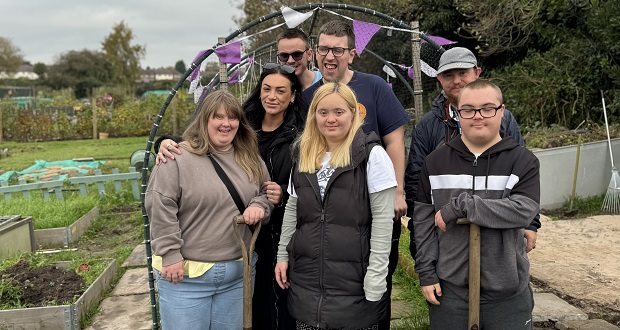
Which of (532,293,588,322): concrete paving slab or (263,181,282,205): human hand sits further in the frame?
(532,293,588,322): concrete paving slab

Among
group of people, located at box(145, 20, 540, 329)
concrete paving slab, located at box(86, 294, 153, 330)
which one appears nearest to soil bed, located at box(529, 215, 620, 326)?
group of people, located at box(145, 20, 540, 329)

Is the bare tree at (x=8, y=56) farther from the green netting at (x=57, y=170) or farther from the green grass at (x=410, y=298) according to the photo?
the green grass at (x=410, y=298)

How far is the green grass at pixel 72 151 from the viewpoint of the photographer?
41.3ft

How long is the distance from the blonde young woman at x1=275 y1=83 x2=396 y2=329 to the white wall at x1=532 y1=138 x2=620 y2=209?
5368 mm

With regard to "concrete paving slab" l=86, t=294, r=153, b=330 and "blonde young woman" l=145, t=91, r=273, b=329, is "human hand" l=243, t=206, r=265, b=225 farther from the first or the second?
"concrete paving slab" l=86, t=294, r=153, b=330

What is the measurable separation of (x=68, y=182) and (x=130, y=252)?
8.93 ft

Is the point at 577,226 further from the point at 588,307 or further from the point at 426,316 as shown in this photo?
the point at 426,316

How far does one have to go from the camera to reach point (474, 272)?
76.8 inches

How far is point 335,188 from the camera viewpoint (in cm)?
213

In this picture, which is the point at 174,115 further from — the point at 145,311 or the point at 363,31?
the point at 363,31

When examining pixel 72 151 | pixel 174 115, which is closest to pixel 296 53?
pixel 72 151

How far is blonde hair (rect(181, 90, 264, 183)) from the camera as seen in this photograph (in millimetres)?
2324

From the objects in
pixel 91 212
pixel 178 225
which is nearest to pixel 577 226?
pixel 178 225

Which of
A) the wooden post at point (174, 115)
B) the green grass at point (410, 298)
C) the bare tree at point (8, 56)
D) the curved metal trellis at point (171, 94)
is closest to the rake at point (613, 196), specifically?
the green grass at point (410, 298)
